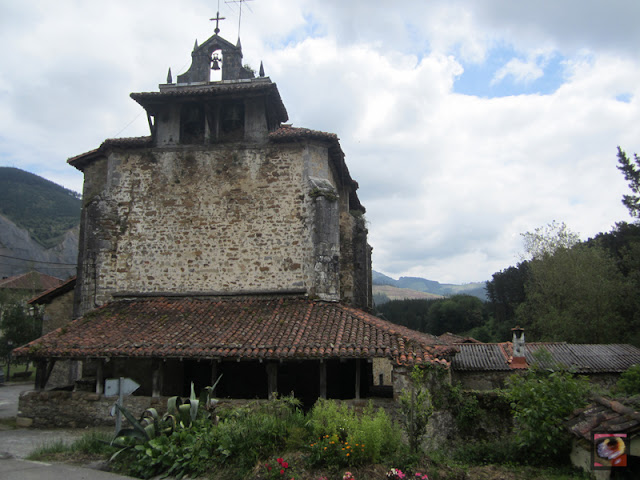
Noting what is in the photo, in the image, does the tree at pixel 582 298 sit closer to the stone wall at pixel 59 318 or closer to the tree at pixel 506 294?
the tree at pixel 506 294

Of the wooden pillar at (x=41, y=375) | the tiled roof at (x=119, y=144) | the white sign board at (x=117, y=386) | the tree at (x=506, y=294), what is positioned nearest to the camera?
the white sign board at (x=117, y=386)

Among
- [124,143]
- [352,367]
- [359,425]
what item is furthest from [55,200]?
[359,425]

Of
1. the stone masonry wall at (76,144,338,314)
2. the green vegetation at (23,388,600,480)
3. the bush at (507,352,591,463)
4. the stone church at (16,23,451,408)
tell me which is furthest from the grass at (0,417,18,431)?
the bush at (507,352,591,463)

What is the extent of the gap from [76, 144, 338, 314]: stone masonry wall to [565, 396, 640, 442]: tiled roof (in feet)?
28.9

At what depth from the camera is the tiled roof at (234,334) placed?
11523 mm

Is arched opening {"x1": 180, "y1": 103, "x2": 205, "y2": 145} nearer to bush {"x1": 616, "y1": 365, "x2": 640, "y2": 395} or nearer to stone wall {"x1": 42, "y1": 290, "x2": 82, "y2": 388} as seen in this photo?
stone wall {"x1": 42, "y1": 290, "x2": 82, "y2": 388}

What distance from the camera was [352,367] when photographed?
51.1ft

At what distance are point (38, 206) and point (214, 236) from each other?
289 ft

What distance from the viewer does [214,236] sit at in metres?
16.0

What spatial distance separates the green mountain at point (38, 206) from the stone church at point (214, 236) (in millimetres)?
71629

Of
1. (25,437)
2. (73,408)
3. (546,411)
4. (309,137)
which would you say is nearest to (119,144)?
(309,137)

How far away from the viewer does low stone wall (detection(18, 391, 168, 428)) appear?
12.6m

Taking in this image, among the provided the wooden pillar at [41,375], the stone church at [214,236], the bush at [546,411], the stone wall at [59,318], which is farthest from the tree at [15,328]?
the bush at [546,411]

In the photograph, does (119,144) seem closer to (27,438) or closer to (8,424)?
(8,424)
